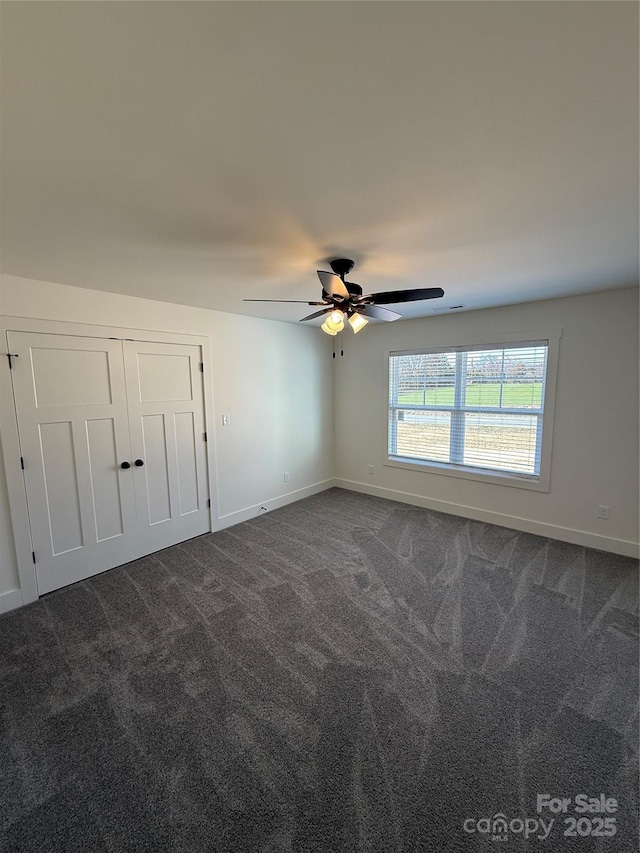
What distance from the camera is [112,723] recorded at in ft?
5.52

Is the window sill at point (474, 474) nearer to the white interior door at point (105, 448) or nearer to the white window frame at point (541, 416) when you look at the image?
the white window frame at point (541, 416)

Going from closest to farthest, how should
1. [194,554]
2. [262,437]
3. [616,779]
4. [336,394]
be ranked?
1. [616,779]
2. [194,554]
3. [262,437]
4. [336,394]

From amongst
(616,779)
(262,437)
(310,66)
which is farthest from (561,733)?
(262,437)

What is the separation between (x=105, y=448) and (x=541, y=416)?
419cm

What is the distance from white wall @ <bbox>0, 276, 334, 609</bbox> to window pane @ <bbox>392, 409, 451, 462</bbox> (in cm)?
113

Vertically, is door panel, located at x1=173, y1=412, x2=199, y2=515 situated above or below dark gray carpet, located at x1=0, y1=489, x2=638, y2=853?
above

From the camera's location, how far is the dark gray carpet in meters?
1.31

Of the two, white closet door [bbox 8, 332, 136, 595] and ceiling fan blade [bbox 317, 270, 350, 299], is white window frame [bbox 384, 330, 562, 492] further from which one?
white closet door [bbox 8, 332, 136, 595]

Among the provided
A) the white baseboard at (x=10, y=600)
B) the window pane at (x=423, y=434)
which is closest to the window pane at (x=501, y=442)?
the window pane at (x=423, y=434)

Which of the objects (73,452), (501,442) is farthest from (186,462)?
(501,442)

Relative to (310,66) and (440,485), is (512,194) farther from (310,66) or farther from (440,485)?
(440,485)

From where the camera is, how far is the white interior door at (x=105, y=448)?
261 centimetres

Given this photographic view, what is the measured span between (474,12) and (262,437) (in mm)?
3821

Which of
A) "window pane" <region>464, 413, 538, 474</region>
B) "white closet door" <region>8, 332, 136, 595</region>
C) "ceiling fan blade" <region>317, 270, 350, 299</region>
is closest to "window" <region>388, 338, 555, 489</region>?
"window pane" <region>464, 413, 538, 474</region>
